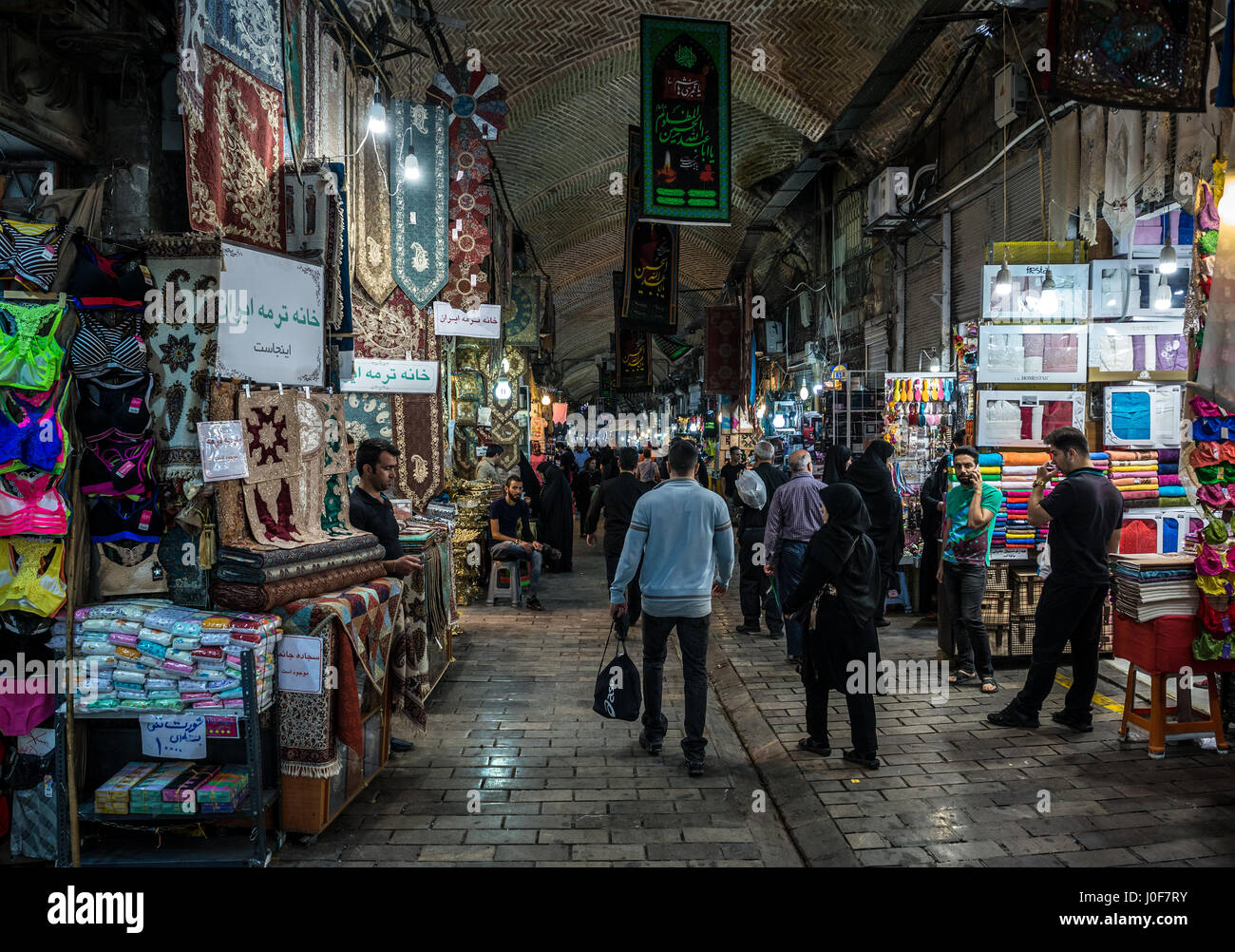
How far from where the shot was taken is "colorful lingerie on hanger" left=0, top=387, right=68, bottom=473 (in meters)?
3.10

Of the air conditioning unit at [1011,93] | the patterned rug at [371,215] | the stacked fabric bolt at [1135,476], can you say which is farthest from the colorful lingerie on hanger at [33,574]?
the air conditioning unit at [1011,93]

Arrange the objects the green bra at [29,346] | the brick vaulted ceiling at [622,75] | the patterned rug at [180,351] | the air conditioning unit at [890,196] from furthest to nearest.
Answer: the air conditioning unit at [890,196]
the brick vaulted ceiling at [622,75]
the patterned rug at [180,351]
the green bra at [29,346]

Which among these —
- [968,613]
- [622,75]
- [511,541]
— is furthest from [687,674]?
[622,75]

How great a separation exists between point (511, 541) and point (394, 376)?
8.54 feet

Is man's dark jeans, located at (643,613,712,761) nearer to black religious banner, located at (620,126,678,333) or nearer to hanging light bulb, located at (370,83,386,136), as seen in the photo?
hanging light bulb, located at (370,83,386,136)

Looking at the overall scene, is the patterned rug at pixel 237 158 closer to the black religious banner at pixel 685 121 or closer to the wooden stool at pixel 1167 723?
the black religious banner at pixel 685 121

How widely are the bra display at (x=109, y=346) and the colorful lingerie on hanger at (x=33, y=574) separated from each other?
0.70 m

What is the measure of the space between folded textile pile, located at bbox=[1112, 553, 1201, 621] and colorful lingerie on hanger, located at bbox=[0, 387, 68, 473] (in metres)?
5.08

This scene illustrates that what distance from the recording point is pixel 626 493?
7.43 meters

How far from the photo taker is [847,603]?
4.27 meters

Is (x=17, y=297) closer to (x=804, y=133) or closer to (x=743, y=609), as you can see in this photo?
(x=743, y=609)

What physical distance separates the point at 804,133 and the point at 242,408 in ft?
39.2

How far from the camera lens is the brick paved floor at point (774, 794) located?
11.1 ft

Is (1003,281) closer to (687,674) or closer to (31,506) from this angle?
(687,674)
